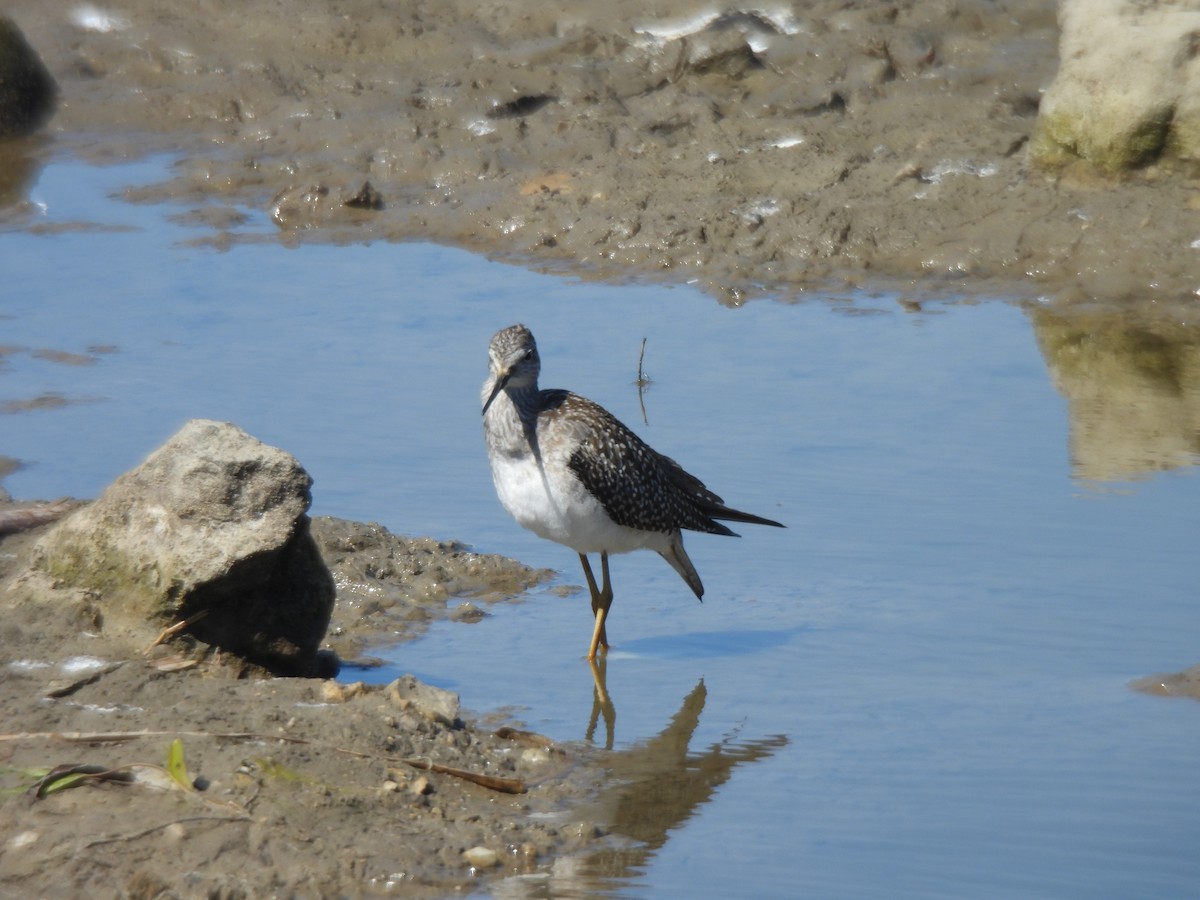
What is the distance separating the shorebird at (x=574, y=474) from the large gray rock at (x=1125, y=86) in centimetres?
572

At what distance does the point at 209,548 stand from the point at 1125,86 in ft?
26.2

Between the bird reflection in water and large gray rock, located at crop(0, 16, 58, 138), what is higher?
large gray rock, located at crop(0, 16, 58, 138)

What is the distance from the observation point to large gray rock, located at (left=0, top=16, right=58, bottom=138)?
46.9 feet

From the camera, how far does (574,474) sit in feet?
21.8

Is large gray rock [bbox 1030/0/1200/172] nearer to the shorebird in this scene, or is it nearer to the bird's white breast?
the shorebird

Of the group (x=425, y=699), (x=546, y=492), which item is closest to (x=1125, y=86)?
A: (x=546, y=492)

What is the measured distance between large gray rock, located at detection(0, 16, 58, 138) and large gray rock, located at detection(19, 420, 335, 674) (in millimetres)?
9554

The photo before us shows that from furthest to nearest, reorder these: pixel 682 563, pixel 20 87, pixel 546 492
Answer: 1. pixel 20 87
2. pixel 682 563
3. pixel 546 492

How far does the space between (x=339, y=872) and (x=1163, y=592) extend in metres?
3.69

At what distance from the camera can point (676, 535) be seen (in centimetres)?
705

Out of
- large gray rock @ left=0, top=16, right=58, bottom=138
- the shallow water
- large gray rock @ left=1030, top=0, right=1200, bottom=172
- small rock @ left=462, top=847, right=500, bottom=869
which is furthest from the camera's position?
large gray rock @ left=0, top=16, right=58, bottom=138

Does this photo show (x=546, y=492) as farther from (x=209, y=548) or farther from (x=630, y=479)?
(x=209, y=548)

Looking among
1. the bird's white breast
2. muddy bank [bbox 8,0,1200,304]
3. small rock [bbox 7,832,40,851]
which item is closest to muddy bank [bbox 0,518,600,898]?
small rock [bbox 7,832,40,851]

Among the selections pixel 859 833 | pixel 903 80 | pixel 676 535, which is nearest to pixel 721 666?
pixel 676 535
